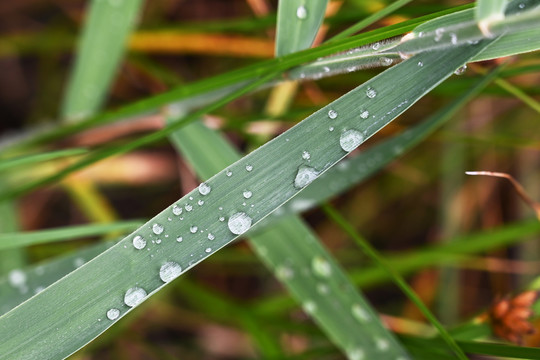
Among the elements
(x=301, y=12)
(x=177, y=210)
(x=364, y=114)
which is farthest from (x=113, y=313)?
(x=301, y=12)

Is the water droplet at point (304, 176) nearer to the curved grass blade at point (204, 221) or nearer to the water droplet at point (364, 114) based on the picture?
the curved grass blade at point (204, 221)

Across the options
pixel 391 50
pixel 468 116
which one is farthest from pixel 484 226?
pixel 391 50

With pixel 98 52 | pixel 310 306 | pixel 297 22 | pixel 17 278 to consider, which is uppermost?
pixel 98 52

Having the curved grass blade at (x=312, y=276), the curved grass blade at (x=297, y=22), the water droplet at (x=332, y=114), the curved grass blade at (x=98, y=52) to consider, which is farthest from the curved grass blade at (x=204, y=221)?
the curved grass blade at (x=98, y=52)

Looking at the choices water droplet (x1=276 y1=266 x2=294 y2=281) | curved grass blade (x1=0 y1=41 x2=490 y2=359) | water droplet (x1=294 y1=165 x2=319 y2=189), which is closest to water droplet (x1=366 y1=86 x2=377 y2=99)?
curved grass blade (x1=0 y1=41 x2=490 y2=359)

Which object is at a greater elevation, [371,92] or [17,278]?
[17,278]

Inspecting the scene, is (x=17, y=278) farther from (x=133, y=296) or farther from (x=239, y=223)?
(x=239, y=223)
